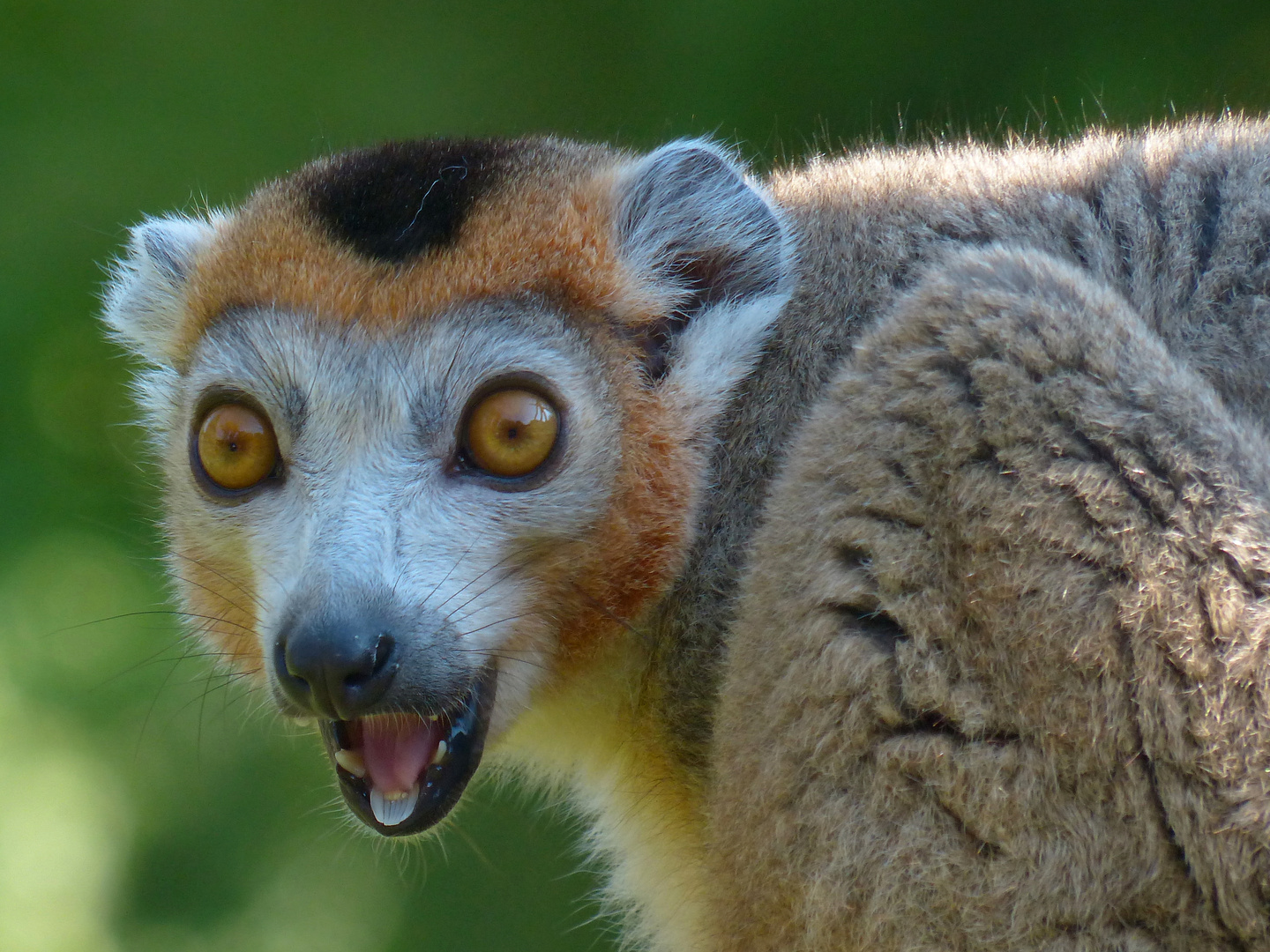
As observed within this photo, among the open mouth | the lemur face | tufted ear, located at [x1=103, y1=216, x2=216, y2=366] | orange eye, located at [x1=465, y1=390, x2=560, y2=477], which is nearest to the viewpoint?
the lemur face

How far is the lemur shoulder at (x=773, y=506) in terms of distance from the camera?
9.39ft

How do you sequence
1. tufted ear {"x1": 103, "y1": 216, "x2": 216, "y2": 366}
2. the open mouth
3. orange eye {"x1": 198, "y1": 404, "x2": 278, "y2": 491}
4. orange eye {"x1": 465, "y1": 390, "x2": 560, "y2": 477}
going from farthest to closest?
tufted ear {"x1": 103, "y1": 216, "x2": 216, "y2": 366}, orange eye {"x1": 198, "y1": 404, "x2": 278, "y2": 491}, orange eye {"x1": 465, "y1": 390, "x2": 560, "y2": 477}, the open mouth

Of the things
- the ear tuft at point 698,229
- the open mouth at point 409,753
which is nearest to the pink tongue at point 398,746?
the open mouth at point 409,753

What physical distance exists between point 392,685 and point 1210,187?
2.70 m

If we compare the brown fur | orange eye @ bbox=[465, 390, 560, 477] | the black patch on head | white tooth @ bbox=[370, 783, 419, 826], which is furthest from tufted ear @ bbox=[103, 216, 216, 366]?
the brown fur

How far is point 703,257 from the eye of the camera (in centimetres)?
408

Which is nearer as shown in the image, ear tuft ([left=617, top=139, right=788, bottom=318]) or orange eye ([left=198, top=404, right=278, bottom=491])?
orange eye ([left=198, top=404, right=278, bottom=491])

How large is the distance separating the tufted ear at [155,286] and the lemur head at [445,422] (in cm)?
13

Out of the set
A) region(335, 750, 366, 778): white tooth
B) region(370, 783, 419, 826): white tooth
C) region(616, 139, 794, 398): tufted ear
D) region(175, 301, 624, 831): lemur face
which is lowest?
region(370, 783, 419, 826): white tooth

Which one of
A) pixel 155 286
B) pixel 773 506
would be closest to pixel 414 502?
pixel 773 506

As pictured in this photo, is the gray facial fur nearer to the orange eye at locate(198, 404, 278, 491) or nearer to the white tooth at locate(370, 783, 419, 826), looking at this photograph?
the orange eye at locate(198, 404, 278, 491)

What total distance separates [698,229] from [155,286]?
1852 mm

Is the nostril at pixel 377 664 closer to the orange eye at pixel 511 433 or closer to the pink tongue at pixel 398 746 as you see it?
the pink tongue at pixel 398 746

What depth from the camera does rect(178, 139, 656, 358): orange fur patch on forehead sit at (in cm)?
382
